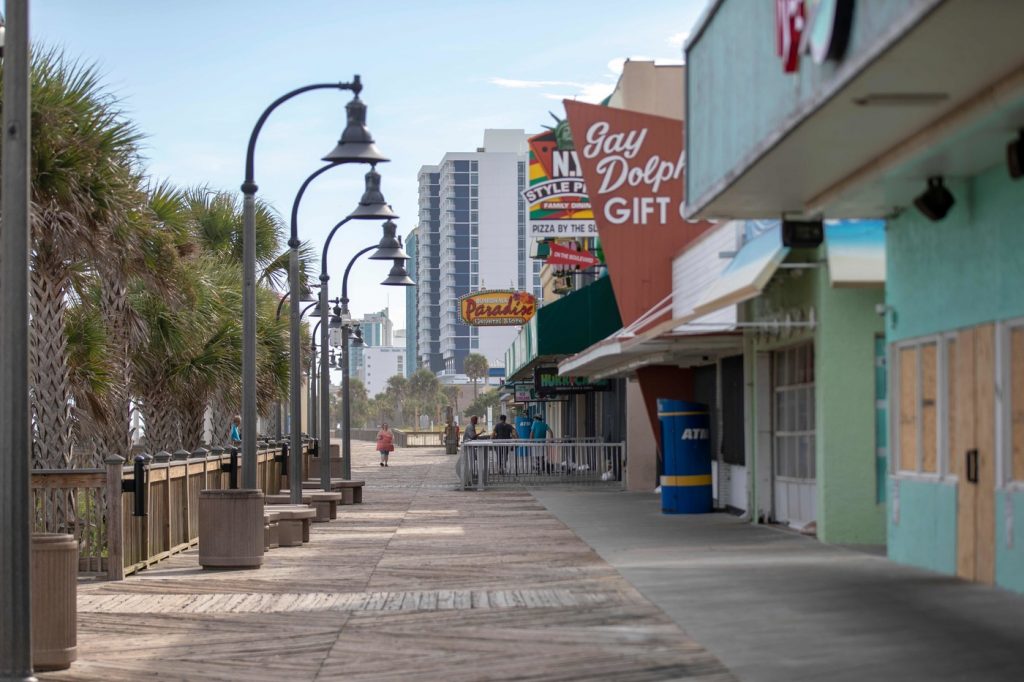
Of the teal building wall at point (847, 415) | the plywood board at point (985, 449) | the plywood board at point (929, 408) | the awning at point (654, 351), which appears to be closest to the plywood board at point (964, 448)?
the plywood board at point (985, 449)

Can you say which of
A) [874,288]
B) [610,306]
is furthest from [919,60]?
[610,306]

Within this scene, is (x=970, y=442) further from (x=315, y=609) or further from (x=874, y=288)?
(x=315, y=609)

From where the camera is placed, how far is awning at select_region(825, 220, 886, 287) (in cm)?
1694

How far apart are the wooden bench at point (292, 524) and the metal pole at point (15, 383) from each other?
10.2 m

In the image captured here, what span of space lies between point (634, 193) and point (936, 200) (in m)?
13.3

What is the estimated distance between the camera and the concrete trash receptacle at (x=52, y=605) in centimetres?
988

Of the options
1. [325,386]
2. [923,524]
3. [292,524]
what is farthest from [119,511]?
[325,386]

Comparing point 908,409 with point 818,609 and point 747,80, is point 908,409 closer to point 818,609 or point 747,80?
point 818,609

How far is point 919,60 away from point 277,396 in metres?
30.5

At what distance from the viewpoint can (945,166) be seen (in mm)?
12258

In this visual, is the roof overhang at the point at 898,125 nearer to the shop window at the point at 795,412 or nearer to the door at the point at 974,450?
the door at the point at 974,450

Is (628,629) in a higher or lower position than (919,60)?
lower

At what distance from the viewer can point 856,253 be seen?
56.7 ft

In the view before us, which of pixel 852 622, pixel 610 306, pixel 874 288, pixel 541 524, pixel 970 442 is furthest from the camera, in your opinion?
pixel 610 306
